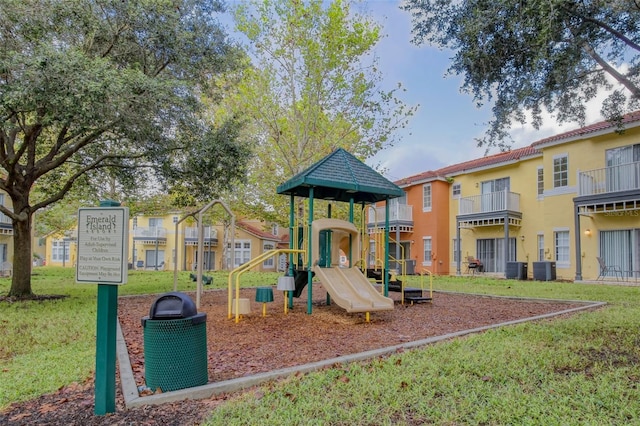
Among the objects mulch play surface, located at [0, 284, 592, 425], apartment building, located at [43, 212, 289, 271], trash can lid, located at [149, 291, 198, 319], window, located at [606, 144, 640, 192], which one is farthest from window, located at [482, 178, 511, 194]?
trash can lid, located at [149, 291, 198, 319]

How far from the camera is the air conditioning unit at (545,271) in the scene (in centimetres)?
1881

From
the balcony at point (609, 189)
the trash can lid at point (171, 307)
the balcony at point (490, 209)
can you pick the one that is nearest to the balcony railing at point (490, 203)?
the balcony at point (490, 209)

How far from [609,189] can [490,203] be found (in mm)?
6296

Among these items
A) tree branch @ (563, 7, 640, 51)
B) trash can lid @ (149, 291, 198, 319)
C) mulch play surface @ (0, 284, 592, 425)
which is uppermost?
tree branch @ (563, 7, 640, 51)

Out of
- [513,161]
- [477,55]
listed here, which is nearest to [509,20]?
[477,55]

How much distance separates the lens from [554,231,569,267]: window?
65.0 feet

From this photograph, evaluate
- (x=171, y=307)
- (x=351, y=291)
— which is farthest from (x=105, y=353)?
(x=351, y=291)

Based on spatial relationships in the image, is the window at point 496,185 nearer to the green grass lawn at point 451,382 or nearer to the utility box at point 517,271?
the utility box at point 517,271

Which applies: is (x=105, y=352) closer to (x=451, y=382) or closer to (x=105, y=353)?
(x=105, y=353)

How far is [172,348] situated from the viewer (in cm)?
404

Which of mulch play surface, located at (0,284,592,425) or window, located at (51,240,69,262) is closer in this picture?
mulch play surface, located at (0,284,592,425)

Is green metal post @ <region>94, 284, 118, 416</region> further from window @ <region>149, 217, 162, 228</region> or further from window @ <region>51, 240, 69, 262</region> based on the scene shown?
window @ <region>51, 240, 69, 262</region>

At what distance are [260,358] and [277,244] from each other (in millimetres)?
38119

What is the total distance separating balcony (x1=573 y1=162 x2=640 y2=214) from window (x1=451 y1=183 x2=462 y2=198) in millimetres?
8398
